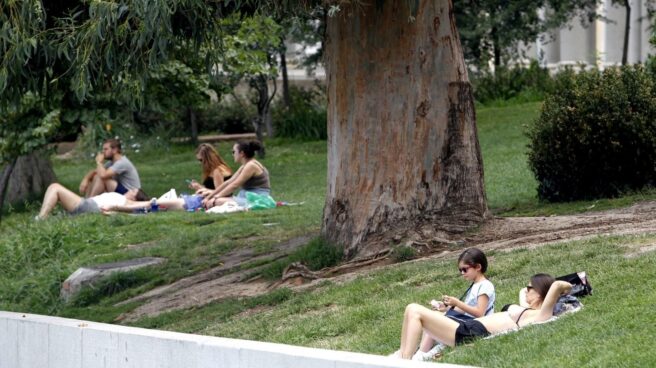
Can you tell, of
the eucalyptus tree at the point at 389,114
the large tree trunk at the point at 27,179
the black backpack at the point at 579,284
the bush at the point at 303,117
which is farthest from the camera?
the bush at the point at 303,117

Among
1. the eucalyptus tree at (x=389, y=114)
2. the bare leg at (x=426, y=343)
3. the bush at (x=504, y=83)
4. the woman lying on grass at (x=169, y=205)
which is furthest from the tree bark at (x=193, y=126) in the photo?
the bare leg at (x=426, y=343)

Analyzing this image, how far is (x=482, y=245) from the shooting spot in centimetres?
1232

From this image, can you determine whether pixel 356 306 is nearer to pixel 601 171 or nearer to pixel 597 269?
pixel 597 269

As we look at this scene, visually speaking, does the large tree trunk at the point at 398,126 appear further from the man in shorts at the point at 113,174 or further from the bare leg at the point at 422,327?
the man in shorts at the point at 113,174

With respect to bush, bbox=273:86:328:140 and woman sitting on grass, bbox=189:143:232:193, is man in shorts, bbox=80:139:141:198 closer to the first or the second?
woman sitting on grass, bbox=189:143:232:193

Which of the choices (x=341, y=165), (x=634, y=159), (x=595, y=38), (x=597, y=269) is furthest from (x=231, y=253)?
(x=595, y=38)

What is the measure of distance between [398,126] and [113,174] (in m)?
7.58

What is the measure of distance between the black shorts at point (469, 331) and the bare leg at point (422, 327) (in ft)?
0.11

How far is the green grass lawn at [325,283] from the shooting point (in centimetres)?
802

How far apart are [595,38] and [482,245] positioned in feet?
92.7

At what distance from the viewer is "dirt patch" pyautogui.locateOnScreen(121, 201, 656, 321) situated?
12.0m

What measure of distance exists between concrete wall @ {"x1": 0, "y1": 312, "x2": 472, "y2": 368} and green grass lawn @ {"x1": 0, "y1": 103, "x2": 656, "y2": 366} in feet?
3.80

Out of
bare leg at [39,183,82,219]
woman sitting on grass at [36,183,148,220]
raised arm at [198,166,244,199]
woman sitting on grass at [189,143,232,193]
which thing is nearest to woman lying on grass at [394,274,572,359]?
raised arm at [198,166,244,199]

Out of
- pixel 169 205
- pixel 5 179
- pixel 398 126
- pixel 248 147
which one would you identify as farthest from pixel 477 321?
pixel 5 179
